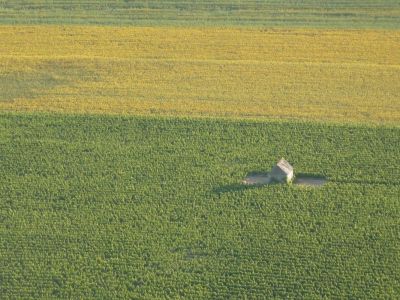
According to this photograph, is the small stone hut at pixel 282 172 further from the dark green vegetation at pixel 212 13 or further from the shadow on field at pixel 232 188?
the dark green vegetation at pixel 212 13

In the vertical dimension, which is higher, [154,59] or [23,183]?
[154,59]

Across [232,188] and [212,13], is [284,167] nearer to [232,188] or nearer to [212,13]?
[232,188]

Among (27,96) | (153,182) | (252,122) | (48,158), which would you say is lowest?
(153,182)

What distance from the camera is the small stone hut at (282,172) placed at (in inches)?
1007

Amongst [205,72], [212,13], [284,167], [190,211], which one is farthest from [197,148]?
[212,13]

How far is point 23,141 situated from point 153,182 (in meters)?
6.85

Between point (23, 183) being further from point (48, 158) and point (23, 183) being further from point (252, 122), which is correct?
point (252, 122)

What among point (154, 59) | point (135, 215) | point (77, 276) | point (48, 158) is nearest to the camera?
point (77, 276)

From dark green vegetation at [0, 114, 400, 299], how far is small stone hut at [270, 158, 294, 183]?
478 mm

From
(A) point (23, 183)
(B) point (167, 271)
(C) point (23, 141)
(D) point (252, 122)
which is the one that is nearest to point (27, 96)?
(C) point (23, 141)

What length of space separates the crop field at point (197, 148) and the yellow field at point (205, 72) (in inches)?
4.2

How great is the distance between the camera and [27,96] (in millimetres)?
31672

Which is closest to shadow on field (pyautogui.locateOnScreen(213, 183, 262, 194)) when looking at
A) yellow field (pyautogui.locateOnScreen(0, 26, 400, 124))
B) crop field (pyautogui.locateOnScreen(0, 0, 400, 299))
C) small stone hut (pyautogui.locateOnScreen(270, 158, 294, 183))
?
crop field (pyautogui.locateOnScreen(0, 0, 400, 299))

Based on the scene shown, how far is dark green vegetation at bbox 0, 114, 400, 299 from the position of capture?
2266 cm
